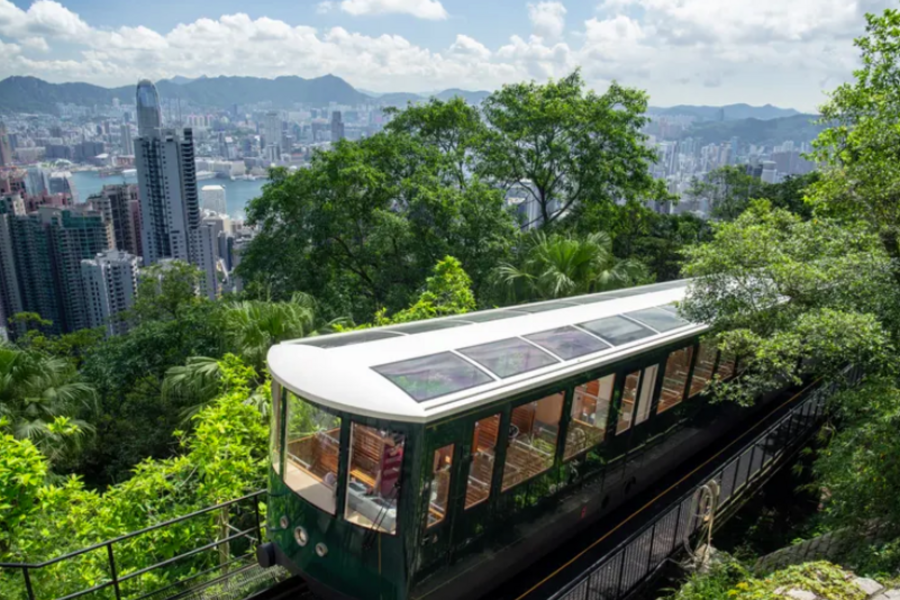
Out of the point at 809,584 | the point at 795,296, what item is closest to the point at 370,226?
the point at 795,296

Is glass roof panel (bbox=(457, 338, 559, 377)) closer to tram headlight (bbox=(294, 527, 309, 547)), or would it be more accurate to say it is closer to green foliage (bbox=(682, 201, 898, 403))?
tram headlight (bbox=(294, 527, 309, 547))

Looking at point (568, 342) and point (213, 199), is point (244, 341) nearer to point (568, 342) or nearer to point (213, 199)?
point (568, 342)

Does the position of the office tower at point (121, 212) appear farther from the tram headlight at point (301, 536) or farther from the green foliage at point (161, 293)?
the tram headlight at point (301, 536)

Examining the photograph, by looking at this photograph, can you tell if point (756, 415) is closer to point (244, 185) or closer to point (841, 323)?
point (841, 323)

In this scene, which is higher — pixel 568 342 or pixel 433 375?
pixel 433 375

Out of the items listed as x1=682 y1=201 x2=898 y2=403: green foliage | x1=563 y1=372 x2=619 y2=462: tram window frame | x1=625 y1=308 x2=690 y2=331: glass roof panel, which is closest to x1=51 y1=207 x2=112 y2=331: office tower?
x1=625 y1=308 x2=690 y2=331: glass roof panel

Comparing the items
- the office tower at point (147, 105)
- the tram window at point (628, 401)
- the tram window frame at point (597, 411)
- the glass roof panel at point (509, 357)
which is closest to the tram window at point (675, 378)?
the tram window at point (628, 401)

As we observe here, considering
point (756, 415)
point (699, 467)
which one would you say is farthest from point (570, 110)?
point (699, 467)
